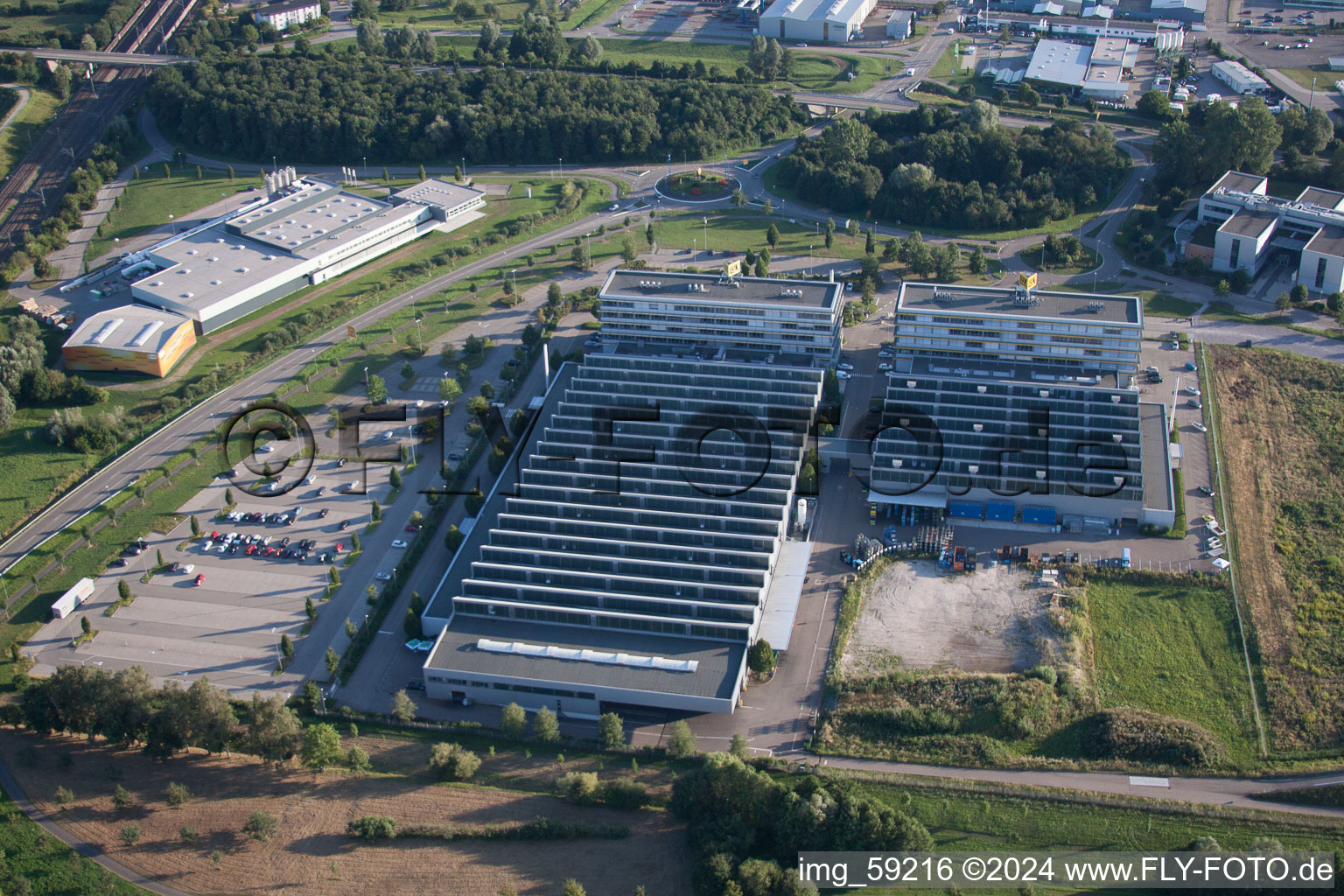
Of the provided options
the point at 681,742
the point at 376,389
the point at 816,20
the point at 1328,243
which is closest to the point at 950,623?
the point at 681,742

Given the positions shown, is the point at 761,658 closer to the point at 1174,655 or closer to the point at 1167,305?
the point at 1174,655

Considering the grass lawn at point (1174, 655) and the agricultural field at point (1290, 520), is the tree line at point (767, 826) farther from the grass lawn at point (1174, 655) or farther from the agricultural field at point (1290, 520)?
the agricultural field at point (1290, 520)

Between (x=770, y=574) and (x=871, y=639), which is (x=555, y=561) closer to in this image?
(x=770, y=574)

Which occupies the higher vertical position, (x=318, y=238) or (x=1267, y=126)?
(x=1267, y=126)

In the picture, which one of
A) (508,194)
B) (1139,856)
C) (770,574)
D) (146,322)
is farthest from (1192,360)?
(146,322)

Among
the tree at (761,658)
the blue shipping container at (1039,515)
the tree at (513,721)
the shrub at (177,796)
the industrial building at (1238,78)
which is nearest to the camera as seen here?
the shrub at (177,796)

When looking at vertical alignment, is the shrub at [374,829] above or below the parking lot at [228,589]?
below

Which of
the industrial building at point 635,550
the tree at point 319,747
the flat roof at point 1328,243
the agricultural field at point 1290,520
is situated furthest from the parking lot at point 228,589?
the flat roof at point 1328,243
